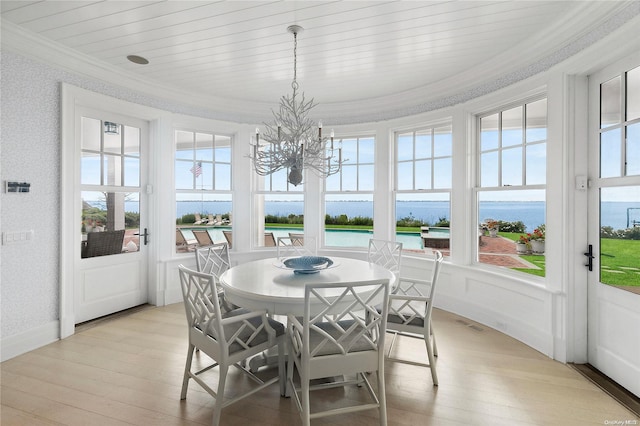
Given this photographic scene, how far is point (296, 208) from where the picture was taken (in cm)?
509

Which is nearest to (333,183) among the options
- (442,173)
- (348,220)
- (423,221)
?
(348,220)

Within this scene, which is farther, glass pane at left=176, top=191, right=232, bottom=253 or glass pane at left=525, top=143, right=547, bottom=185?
glass pane at left=176, top=191, right=232, bottom=253

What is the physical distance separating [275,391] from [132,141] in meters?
3.47

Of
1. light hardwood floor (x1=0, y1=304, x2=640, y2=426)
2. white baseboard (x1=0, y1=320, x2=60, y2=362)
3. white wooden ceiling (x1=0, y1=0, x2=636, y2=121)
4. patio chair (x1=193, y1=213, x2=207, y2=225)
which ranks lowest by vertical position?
light hardwood floor (x1=0, y1=304, x2=640, y2=426)

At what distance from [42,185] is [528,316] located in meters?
4.69

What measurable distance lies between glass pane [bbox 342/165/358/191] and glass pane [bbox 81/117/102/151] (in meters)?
3.15

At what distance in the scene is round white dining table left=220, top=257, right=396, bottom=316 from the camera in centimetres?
200

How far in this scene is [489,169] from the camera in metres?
3.62

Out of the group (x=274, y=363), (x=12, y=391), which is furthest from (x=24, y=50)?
(x=274, y=363)

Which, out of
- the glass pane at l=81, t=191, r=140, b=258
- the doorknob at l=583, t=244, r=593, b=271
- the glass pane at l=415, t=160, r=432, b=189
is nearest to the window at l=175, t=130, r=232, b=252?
the glass pane at l=81, t=191, r=140, b=258

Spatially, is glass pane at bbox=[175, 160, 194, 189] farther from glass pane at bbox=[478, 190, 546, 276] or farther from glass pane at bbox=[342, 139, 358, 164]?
glass pane at bbox=[478, 190, 546, 276]

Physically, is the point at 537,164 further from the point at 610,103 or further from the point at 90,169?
the point at 90,169

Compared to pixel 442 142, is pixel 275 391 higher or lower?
lower

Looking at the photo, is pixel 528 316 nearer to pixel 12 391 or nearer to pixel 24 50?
pixel 12 391
